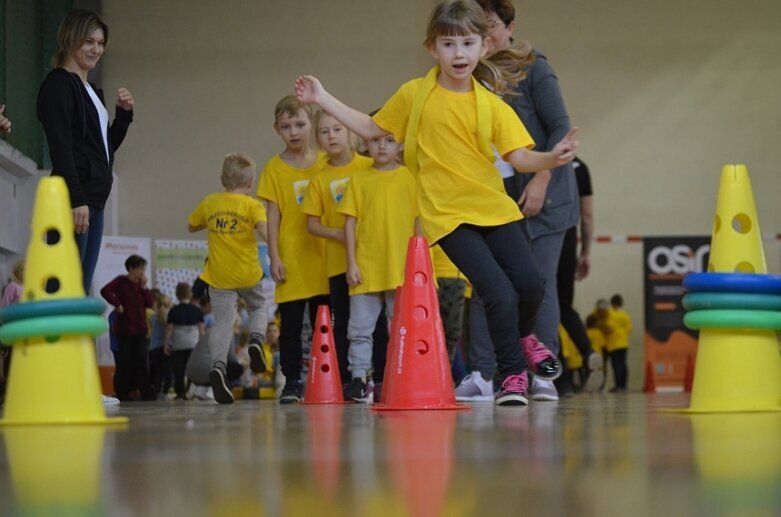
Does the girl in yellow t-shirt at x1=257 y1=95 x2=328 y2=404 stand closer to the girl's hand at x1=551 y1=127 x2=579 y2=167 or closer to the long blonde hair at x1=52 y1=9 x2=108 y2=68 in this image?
the long blonde hair at x1=52 y1=9 x2=108 y2=68

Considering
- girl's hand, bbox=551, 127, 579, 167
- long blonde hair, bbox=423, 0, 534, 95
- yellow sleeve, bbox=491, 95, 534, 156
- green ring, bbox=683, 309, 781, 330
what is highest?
long blonde hair, bbox=423, 0, 534, 95

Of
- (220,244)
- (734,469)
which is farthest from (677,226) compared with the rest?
(734,469)

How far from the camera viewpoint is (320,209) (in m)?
6.38

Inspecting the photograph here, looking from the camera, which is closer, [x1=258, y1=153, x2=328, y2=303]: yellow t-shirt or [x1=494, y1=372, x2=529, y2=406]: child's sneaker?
[x1=494, y1=372, x2=529, y2=406]: child's sneaker

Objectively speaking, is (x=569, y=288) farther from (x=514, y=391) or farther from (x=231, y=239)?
(x=514, y=391)

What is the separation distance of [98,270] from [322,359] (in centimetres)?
776

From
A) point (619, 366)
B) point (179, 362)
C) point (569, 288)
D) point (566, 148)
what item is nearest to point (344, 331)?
point (569, 288)

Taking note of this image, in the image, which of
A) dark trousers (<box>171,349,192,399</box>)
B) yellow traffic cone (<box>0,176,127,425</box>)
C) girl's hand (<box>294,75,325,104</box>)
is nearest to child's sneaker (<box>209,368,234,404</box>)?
girl's hand (<box>294,75,325,104</box>)

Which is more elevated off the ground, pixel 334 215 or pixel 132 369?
pixel 334 215

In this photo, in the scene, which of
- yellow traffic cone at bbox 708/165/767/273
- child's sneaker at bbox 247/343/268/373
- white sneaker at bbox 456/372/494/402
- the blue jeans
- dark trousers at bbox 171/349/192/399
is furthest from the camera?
dark trousers at bbox 171/349/192/399

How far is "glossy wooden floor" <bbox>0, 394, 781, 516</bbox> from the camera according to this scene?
4.48ft

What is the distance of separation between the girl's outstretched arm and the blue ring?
1512 mm

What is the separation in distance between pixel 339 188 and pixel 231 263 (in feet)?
2.26

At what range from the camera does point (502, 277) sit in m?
4.45
